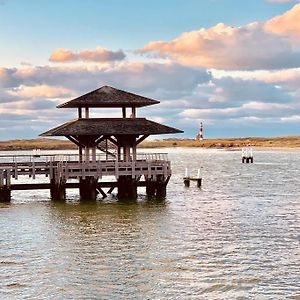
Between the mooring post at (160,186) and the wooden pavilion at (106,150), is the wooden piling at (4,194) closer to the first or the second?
the wooden pavilion at (106,150)

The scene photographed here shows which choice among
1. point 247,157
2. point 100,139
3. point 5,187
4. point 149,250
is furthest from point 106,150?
point 247,157

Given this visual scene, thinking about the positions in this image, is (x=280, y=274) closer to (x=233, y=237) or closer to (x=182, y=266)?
(x=182, y=266)

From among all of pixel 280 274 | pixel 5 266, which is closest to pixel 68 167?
pixel 5 266

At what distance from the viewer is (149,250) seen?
86.9ft

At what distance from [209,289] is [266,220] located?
15538 mm

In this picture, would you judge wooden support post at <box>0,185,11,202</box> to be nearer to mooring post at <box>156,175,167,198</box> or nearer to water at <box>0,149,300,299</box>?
water at <box>0,149,300,299</box>

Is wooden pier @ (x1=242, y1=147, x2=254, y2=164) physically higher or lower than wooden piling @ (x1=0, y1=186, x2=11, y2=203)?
higher

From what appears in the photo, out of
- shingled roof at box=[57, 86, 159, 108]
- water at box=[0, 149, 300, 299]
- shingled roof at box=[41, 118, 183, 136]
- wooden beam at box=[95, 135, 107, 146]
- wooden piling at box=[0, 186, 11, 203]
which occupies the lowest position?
water at box=[0, 149, 300, 299]

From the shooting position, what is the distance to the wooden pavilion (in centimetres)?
4272

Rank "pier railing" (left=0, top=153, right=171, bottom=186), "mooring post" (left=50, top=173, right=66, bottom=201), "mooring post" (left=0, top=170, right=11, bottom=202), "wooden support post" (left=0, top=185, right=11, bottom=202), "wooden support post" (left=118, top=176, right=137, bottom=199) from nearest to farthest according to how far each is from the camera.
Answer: "pier railing" (left=0, top=153, right=171, bottom=186) → "mooring post" (left=0, top=170, right=11, bottom=202) → "wooden support post" (left=0, top=185, right=11, bottom=202) → "mooring post" (left=50, top=173, right=66, bottom=201) → "wooden support post" (left=118, top=176, right=137, bottom=199)

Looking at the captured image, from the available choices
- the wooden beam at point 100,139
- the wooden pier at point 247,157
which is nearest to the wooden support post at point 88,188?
the wooden beam at point 100,139

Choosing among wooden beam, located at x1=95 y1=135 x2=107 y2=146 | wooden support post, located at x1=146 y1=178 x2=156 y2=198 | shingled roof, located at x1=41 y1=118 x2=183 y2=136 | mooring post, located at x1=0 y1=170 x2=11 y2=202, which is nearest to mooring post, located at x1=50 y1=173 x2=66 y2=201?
mooring post, located at x1=0 y1=170 x2=11 y2=202

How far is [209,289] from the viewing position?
20688 mm

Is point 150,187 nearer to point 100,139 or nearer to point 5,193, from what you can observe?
point 100,139
